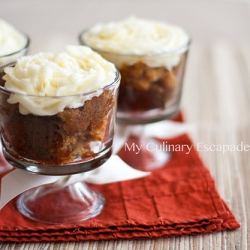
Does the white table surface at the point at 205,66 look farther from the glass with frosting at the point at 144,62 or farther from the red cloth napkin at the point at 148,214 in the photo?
the glass with frosting at the point at 144,62

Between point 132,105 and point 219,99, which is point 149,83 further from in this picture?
point 219,99

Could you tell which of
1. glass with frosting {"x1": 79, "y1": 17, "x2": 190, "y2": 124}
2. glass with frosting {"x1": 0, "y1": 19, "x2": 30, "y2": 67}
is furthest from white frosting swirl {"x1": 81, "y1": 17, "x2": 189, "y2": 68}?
glass with frosting {"x1": 0, "y1": 19, "x2": 30, "y2": 67}

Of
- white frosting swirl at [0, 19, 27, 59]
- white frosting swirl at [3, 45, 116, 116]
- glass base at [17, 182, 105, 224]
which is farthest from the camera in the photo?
white frosting swirl at [0, 19, 27, 59]

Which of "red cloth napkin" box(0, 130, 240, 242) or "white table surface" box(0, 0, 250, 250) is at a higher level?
"red cloth napkin" box(0, 130, 240, 242)

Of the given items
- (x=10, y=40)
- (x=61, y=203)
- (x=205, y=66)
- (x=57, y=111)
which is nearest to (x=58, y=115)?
(x=57, y=111)

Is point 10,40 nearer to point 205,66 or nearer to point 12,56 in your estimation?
point 12,56

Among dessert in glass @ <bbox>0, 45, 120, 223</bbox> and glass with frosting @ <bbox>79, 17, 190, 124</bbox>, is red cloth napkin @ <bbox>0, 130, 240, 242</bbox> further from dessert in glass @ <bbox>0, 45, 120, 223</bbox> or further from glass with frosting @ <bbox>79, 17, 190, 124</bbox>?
glass with frosting @ <bbox>79, 17, 190, 124</bbox>
